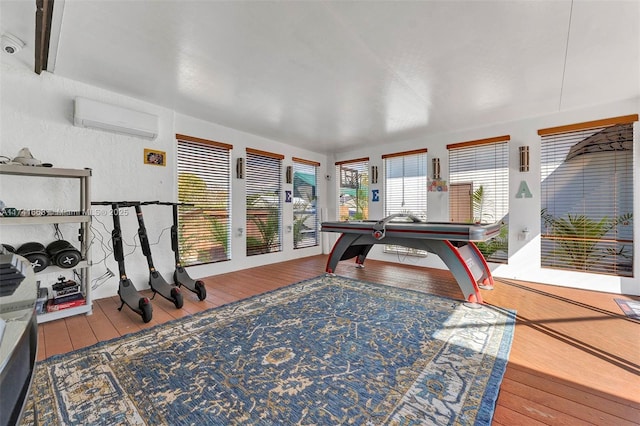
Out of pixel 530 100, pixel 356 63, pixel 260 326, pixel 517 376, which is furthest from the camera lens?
pixel 530 100

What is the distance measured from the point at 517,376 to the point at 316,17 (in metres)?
2.84

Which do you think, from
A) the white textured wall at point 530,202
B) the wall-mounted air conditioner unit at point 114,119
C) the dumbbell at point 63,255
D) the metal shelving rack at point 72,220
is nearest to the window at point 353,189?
the white textured wall at point 530,202

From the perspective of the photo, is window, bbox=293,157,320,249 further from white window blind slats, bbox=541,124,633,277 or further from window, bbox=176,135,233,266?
white window blind slats, bbox=541,124,633,277

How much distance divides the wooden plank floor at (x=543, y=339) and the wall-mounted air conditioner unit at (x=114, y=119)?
2.04 m

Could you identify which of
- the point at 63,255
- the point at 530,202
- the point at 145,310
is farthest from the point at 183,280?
the point at 530,202

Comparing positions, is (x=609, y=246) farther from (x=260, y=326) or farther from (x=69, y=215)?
(x=69, y=215)

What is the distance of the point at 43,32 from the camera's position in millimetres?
2139

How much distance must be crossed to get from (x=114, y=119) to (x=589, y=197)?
619 cm

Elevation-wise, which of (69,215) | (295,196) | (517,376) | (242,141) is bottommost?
(517,376)

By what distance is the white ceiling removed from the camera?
1.95 metres

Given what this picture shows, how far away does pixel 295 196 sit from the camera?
601 cm

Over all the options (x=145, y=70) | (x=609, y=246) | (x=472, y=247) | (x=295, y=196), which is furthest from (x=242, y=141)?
(x=609, y=246)

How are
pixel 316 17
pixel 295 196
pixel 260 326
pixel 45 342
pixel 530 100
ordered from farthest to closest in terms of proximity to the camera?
1. pixel 295 196
2. pixel 530 100
3. pixel 260 326
4. pixel 45 342
5. pixel 316 17

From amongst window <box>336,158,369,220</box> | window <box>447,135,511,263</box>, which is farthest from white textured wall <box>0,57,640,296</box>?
window <box>336,158,369,220</box>
